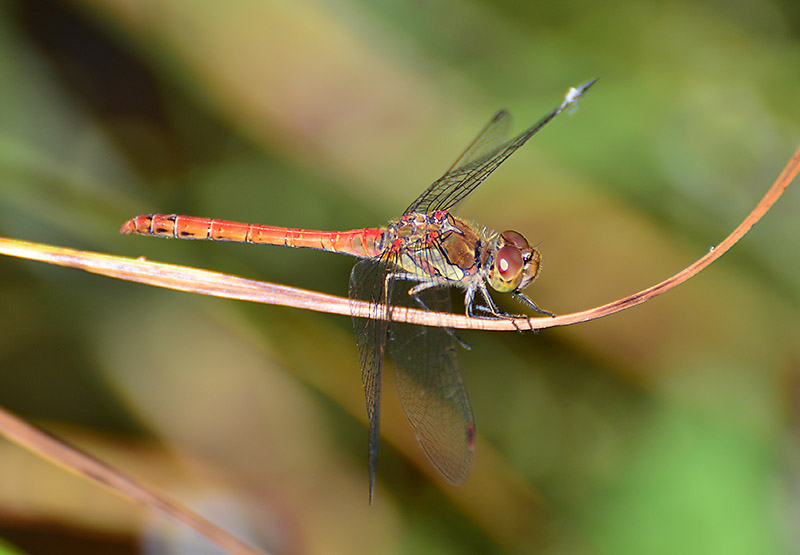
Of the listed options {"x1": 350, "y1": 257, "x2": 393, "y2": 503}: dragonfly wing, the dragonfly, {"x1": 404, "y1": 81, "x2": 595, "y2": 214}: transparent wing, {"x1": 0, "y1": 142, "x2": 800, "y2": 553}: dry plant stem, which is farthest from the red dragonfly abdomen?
{"x1": 0, "y1": 142, "x2": 800, "y2": 553}: dry plant stem

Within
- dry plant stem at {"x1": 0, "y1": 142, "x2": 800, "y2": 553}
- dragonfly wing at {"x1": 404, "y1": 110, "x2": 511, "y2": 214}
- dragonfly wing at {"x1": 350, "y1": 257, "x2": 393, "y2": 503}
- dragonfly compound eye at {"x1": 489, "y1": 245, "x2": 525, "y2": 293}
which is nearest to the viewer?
dry plant stem at {"x1": 0, "y1": 142, "x2": 800, "y2": 553}

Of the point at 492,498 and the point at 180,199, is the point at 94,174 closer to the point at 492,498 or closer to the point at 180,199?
the point at 180,199

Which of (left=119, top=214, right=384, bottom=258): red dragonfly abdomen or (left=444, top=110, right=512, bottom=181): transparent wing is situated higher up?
(left=444, top=110, right=512, bottom=181): transparent wing

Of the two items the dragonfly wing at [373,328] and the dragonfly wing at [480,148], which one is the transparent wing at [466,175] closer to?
the dragonfly wing at [480,148]

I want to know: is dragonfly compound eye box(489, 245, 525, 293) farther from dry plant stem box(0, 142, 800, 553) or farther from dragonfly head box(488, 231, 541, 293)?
dry plant stem box(0, 142, 800, 553)

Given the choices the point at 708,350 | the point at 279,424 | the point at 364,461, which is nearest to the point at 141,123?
the point at 279,424

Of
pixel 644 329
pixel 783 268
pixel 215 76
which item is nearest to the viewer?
pixel 783 268

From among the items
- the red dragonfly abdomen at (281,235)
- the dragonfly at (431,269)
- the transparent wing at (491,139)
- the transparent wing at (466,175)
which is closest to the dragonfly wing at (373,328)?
the dragonfly at (431,269)
